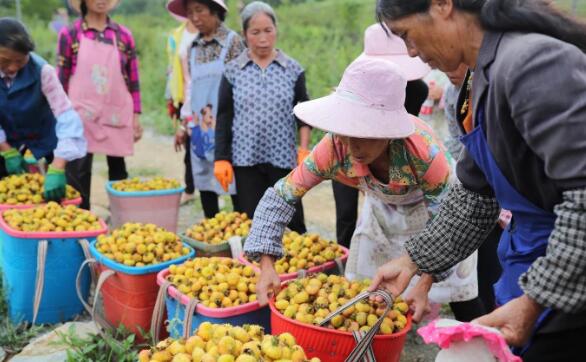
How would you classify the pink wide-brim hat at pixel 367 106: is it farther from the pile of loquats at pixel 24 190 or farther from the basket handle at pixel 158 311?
the pile of loquats at pixel 24 190

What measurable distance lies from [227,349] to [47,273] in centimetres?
197

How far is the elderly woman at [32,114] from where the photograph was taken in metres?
3.58

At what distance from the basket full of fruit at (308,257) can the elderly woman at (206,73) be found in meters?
1.37

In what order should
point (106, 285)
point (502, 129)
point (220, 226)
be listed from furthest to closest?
point (220, 226)
point (106, 285)
point (502, 129)

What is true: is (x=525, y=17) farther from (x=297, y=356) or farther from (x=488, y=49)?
(x=297, y=356)

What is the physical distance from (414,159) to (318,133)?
6046 mm

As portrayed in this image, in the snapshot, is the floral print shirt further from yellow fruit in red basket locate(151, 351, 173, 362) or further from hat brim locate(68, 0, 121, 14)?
hat brim locate(68, 0, 121, 14)

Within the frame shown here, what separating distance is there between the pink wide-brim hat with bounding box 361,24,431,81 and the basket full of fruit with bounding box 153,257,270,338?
1274 millimetres

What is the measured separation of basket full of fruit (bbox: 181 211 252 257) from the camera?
10.8 ft

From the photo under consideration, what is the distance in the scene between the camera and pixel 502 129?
4.24 feet

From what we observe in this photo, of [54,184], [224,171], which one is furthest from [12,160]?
[224,171]

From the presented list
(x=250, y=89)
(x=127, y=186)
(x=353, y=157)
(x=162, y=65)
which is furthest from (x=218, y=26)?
(x=162, y=65)

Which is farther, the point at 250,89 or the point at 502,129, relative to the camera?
the point at 250,89

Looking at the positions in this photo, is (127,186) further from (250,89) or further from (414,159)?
(414,159)
